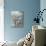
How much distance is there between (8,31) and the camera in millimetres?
5188

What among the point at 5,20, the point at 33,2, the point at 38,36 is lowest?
the point at 38,36

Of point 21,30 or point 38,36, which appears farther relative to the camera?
point 21,30

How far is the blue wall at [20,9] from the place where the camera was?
5.17 m

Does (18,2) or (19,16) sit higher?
(18,2)

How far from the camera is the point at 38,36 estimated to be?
242 cm

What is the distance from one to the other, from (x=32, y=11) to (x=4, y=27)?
4.34ft

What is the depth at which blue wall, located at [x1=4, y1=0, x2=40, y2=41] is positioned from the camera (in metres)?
5.17

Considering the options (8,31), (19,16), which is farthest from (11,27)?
(19,16)

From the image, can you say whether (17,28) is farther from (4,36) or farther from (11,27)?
(4,36)

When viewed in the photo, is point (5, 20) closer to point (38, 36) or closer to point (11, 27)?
point (11, 27)

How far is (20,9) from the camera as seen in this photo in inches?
206

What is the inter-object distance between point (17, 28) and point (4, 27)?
534mm

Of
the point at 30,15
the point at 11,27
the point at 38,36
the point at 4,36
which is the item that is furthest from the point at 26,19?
the point at 38,36

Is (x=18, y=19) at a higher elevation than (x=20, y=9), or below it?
below
